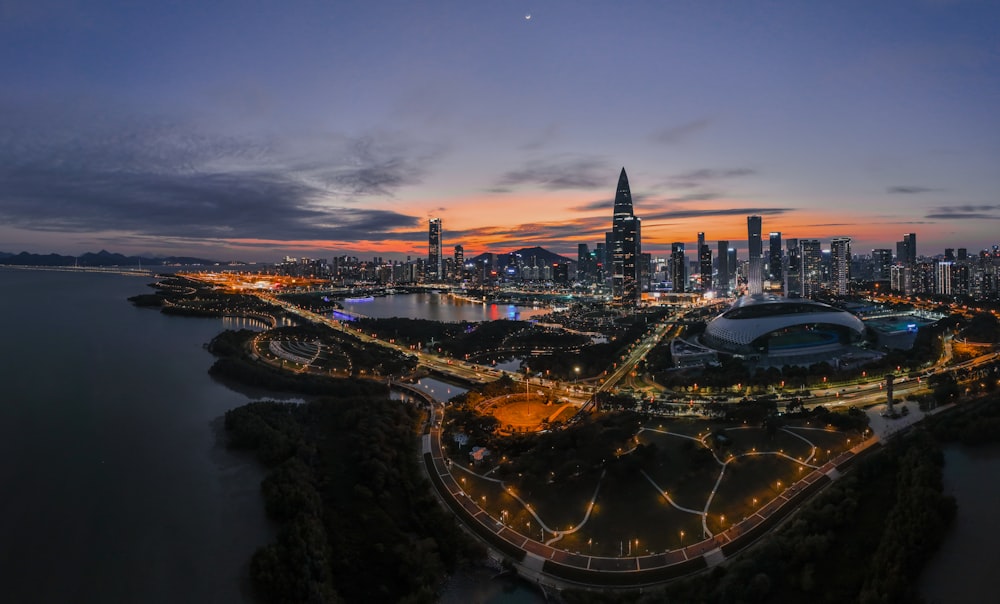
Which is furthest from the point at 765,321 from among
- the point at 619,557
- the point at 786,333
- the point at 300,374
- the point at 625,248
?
the point at 625,248

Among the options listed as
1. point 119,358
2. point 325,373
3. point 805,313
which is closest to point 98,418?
point 325,373

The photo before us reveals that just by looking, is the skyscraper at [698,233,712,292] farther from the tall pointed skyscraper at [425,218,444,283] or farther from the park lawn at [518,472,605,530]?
the park lawn at [518,472,605,530]

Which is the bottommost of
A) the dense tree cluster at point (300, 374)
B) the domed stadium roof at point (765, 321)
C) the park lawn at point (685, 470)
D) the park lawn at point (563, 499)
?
the park lawn at point (563, 499)

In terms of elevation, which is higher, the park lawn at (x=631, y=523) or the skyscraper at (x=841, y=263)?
the skyscraper at (x=841, y=263)

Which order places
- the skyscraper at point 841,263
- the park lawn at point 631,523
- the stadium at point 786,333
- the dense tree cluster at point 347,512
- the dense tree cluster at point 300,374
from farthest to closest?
the skyscraper at point 841,263, the stadium at point 786,333, the dense tree cluster at point 300,374, the park lawn at point 631,523, the dense tree cluster at point 347,512

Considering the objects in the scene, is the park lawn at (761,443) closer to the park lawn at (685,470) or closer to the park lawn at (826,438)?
the park lawn at (826,438)

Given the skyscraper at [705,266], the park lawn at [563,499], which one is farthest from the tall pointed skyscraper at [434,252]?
the park lawn at [563,499]
